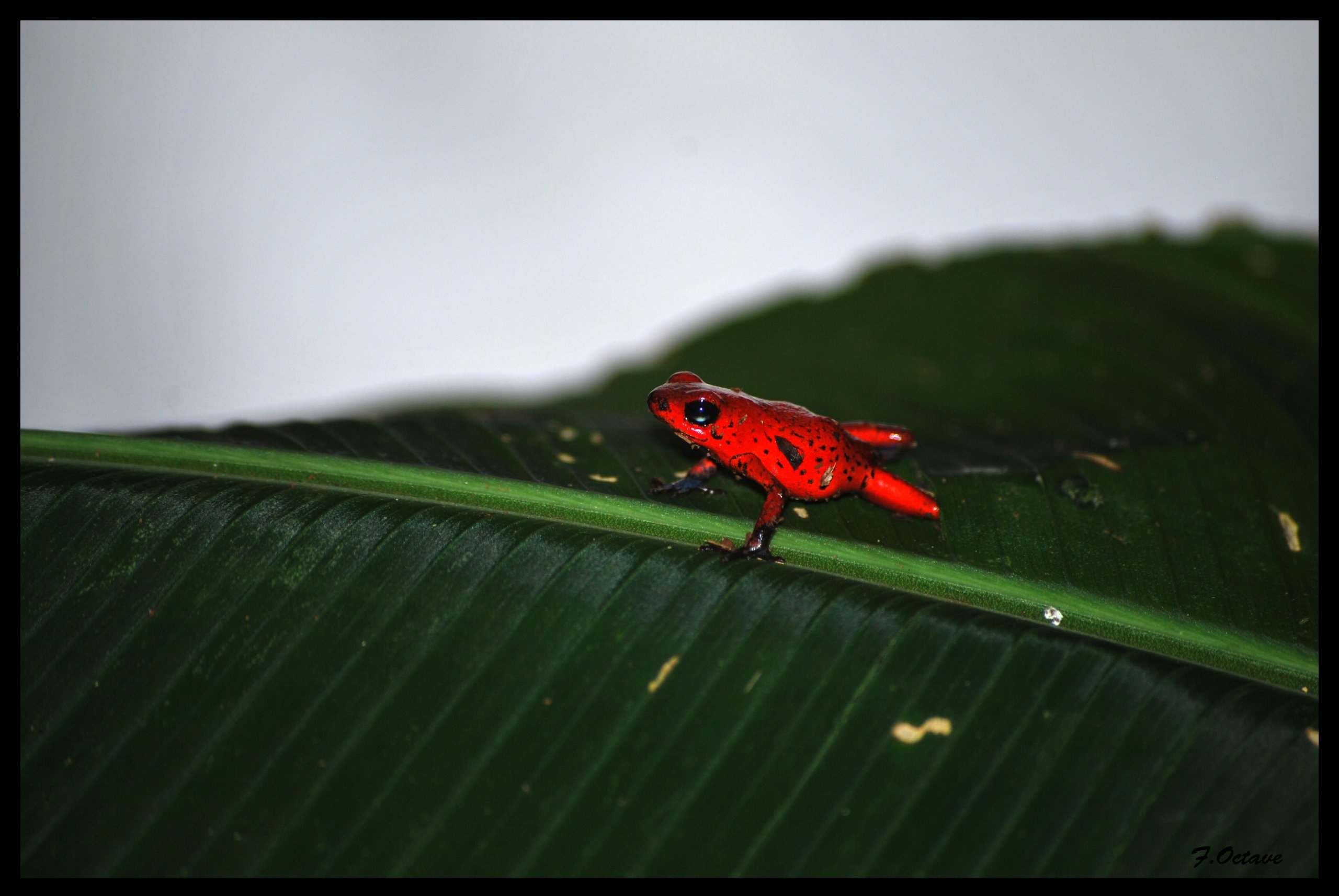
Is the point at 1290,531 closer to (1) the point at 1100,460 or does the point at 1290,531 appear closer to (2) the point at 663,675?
(1) the point at 1100,460

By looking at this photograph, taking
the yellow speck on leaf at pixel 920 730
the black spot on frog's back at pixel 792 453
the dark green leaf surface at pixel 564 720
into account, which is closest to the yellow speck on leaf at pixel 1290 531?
the dark green leaf surface at pixel 564 720

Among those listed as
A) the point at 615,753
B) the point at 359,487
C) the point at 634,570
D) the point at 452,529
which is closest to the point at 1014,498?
the point at 634,570

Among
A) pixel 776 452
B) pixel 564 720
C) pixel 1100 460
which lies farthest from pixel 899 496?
pixel 564 720

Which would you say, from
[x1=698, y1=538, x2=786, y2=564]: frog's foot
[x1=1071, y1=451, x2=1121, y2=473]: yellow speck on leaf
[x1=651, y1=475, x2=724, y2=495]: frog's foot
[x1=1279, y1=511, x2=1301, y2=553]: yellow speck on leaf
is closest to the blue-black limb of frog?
[x1=698, y1=538, x2=786, y2=564]: frog's foot

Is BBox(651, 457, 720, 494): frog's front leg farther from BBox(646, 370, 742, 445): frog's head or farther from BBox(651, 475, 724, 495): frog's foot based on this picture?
BBox(646, 370, 742, 445): frog's head

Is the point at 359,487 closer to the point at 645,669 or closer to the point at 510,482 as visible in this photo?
the point at 510,482

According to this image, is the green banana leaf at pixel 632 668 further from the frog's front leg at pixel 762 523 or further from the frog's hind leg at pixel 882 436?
the frog's hind leg at pixel 882 436
